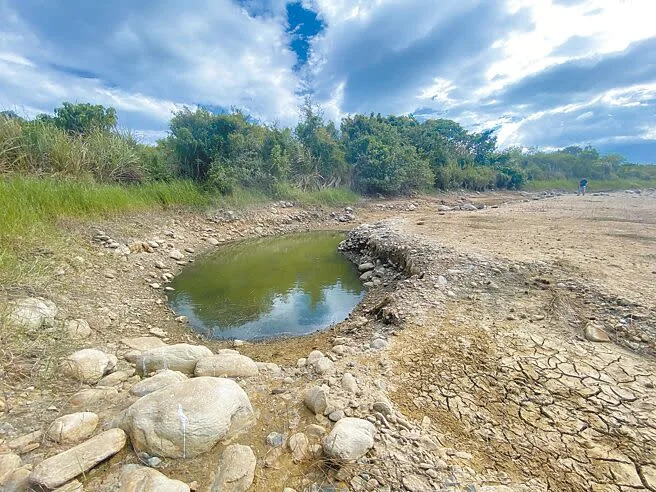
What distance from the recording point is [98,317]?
385 cm

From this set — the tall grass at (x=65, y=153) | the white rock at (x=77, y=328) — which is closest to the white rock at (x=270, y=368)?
the white rock at (x=77, y=328)

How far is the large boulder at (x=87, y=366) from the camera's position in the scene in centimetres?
249

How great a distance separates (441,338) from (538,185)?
97.6 feet

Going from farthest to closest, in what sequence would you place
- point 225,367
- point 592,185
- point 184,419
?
point 592,185
point 225,367
point 184,419

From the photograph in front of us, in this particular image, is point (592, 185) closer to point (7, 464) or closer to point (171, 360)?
point (171, 360)

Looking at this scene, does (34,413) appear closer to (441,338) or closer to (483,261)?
(441,338)

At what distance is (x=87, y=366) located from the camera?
257cm

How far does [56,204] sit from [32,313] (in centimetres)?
427

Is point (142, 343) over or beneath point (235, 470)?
beneath

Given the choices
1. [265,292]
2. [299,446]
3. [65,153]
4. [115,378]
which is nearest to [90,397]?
[115,378]

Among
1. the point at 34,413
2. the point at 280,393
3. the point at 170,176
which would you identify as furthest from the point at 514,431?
the point at 170,176

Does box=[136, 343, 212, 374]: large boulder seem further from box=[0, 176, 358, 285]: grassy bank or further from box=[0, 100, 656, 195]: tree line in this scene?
box=[0, 100, 656, 195]: tree line

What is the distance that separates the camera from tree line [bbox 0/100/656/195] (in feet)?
25.1

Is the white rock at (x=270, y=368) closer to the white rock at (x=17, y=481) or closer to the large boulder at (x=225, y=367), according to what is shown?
the large boulder at (x=225, y=367)
